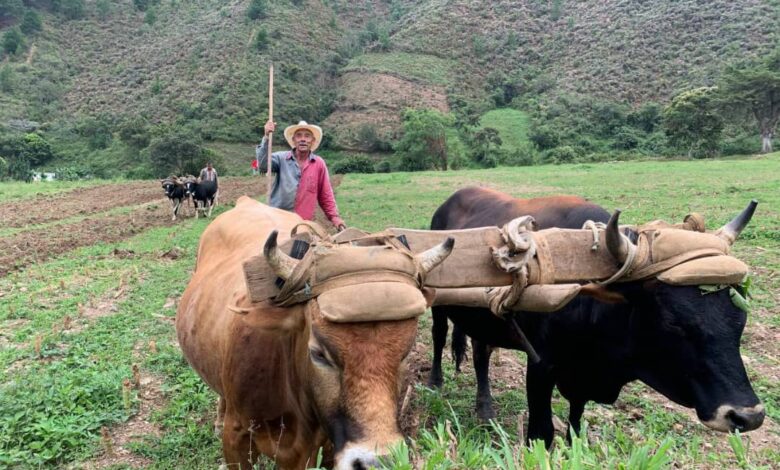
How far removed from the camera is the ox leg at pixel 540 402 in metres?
3.64

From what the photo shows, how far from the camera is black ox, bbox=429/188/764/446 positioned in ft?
8.73

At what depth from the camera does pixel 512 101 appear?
242ft

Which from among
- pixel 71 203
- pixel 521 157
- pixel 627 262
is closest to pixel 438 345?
pixel 627 262

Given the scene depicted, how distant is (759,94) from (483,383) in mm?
47874

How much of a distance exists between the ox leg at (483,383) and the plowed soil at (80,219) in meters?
9.40

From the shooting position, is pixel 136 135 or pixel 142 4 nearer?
pixel 136 135

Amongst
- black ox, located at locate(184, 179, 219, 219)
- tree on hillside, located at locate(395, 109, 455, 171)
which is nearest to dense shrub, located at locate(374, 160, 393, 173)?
tree on hillside, located at locate(395, 109, 455, 171)

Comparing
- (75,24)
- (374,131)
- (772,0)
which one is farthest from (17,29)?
(772,0)

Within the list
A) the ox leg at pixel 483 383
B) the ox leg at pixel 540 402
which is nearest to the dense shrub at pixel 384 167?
the ox leg at pixel 483 383

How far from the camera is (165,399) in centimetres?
490

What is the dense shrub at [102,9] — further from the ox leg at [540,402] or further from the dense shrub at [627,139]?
the ox leg at [540,402]

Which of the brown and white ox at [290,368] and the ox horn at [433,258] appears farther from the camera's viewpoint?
the ox horn at [433,258]

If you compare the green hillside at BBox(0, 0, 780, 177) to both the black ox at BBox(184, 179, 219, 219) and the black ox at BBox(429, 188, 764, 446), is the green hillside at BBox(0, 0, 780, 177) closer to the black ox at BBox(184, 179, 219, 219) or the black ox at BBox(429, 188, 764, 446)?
the black ox at BBox(184, 179, 219, 219)

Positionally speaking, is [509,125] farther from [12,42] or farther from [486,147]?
[12,42]
